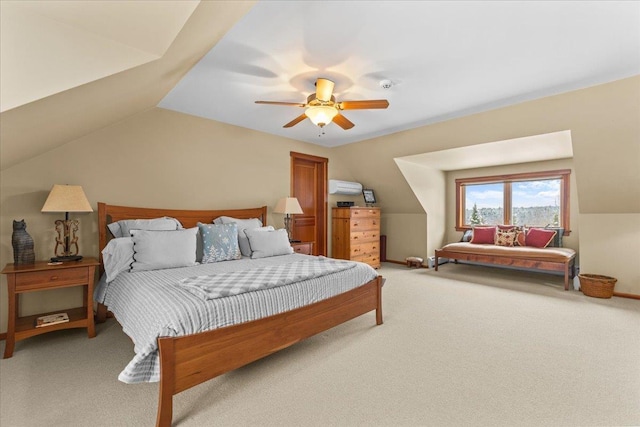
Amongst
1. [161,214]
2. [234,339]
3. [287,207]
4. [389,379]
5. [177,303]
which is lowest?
[389,379]

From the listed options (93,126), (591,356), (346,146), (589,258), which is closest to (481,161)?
(589,258)

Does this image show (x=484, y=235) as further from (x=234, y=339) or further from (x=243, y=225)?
(x=234, y=339)

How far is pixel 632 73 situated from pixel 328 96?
2.82 metres

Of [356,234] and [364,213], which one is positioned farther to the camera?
[364,213]

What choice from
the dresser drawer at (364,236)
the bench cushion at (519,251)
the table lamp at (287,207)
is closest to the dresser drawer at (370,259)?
the dresser drawer at (364,236)

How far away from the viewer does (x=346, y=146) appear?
5594 millimetres

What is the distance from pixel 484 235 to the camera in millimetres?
5547

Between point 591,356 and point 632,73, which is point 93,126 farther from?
point 632,73

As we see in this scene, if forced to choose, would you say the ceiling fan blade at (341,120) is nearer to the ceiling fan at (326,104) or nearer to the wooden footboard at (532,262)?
the ceiling fan at (326,104)

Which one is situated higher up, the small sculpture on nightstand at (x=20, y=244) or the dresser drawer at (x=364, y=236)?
the small sculpture on nightstand at (x=20, y=244)

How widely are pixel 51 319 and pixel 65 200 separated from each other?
3.52ft

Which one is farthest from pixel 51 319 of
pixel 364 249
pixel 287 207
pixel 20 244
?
pixel 364 249

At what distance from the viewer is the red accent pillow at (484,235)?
5.47 meters

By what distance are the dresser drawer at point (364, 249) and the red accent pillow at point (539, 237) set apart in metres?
2.71
